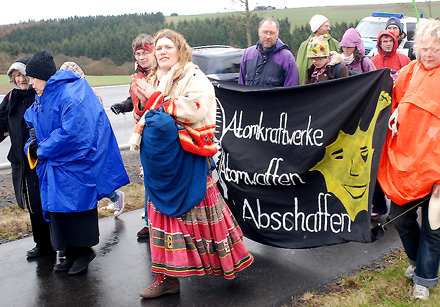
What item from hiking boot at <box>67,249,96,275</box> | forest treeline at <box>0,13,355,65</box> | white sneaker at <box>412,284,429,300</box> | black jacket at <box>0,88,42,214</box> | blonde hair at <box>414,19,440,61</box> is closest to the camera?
blonde hair at <box>414,19,440,61</box>

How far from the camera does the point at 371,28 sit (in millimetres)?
19891

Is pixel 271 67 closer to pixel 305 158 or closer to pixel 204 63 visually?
pixel 305 158

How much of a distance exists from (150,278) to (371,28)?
18.0 metres

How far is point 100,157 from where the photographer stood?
4.27 m

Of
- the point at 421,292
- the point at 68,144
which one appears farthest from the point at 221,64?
the point at 421,292

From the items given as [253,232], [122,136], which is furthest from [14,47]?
[253,232]

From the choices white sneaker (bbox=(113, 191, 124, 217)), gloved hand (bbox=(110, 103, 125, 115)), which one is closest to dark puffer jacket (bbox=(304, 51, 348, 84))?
gloved hand (bbox=(110, 103, 125, 115))

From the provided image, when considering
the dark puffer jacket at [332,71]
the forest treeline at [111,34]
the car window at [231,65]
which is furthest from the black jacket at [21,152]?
the forest treeline at [111,34]

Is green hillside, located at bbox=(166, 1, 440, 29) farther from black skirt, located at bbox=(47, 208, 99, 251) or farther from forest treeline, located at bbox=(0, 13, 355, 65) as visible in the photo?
black skirt, located at bbox=(47, 208, 99, 251)

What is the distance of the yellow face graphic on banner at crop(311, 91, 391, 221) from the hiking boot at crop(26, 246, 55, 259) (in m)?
2.55

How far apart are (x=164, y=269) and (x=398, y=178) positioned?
5.99 ft

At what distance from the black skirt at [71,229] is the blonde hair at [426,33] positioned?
2.88m

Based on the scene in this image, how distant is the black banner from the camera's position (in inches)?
153

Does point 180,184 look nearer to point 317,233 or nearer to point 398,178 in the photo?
point 317,233
